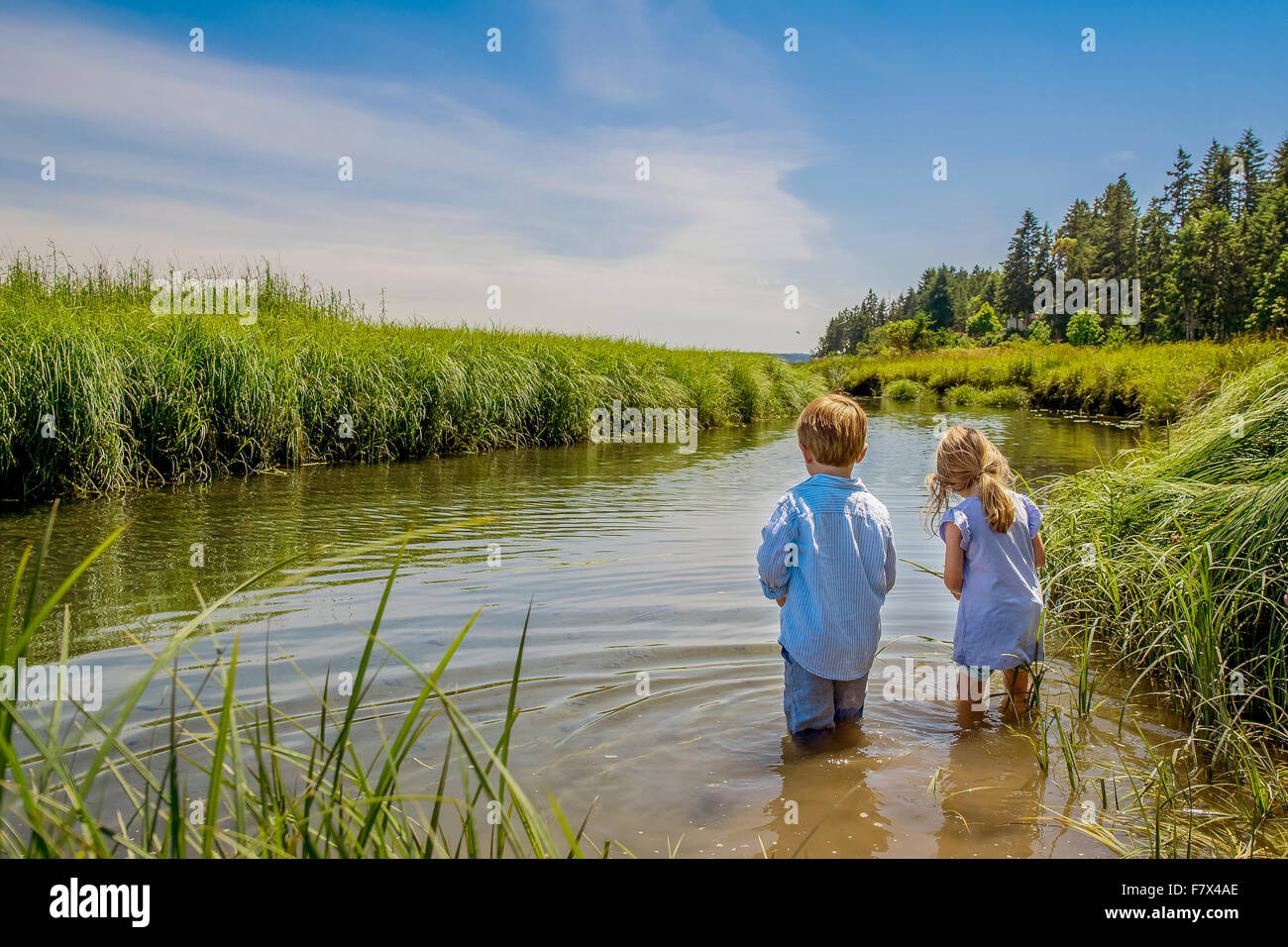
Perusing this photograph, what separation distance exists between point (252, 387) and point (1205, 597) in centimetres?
1178

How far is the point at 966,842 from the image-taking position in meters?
2.97

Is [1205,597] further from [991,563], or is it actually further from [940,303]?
[940,303]

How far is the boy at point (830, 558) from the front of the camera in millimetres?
3496

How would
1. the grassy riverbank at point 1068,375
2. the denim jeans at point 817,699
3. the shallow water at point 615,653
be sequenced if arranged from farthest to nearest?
the grassy riverbank at point 1068,375
the denim jeans at point 817,699
the shallow water at point 615,653

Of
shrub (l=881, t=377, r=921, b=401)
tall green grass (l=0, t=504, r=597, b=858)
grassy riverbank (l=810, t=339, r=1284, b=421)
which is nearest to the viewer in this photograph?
tall green grass (l=0, t=504, r=597, b=858)

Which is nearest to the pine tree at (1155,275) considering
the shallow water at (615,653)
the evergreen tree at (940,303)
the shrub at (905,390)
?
the shrub at (905,390)

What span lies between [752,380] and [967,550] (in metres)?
22.7

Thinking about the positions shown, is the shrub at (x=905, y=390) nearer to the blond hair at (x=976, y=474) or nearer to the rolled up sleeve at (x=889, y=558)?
the blond hair at (x=976, y=474)

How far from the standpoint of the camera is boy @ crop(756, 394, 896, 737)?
3.50 meters

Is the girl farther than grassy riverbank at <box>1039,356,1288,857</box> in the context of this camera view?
Yes

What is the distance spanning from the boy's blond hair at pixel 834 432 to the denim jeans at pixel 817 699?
35.2 inches

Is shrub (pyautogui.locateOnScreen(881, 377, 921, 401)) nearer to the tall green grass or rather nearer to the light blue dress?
the light blue dress

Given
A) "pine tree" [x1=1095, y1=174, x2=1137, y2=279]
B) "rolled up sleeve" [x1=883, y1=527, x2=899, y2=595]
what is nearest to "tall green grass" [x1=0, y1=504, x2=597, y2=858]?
"rolled up sleeve" [x1=883, y1=527, x2=899, y2=595]
